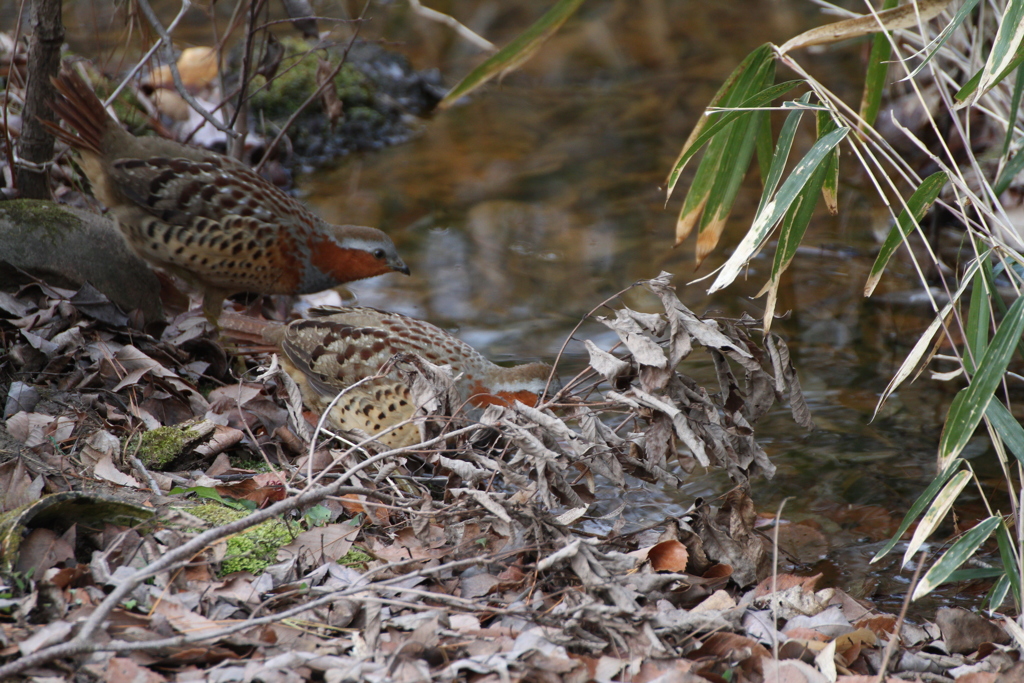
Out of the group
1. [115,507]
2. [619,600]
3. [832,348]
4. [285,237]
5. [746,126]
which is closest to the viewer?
[619,600]

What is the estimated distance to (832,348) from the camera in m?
6.04

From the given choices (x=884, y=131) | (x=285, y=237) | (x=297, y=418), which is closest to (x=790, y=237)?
(x=297, y=418)

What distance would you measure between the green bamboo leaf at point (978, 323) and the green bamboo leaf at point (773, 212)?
2.23 feet

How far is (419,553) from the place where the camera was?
9.64ft

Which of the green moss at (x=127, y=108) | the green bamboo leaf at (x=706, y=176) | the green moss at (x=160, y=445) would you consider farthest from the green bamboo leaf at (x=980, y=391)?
the green moss at (x=127, y=108)

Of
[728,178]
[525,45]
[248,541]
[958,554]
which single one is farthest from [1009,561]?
[525,45]

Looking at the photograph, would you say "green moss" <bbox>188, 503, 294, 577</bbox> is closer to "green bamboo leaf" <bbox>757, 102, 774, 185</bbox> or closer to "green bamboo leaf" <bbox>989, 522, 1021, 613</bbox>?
"green bamboo leaf" <bbox>989, 522, 1021, 613</bbox>

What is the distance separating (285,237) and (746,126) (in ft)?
9.03

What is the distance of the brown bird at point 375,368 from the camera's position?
4121mm

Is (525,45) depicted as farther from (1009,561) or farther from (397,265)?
(1009,561)

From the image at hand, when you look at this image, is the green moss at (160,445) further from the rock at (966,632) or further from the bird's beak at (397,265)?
the rock at (966,632)

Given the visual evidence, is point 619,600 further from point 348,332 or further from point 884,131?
point 884,131

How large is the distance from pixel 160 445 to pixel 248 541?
2.88ft

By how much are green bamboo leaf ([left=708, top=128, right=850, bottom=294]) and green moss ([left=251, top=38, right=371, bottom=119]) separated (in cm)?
636
